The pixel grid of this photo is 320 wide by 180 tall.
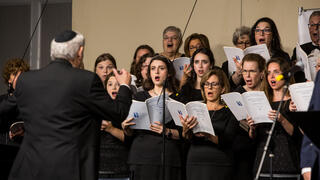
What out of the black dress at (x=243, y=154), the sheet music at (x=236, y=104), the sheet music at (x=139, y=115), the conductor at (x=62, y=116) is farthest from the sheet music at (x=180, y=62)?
the conductor at (x=62, y=116)

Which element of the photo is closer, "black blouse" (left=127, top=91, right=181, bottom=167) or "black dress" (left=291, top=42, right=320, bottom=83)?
"black blouse" (left=127, top=91, right=181, bottom=167)

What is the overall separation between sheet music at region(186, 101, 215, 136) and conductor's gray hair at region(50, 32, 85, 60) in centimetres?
149

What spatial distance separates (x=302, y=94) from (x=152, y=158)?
1414mm

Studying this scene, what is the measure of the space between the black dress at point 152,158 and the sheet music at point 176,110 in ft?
0.68

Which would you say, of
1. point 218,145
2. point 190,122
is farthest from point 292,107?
point 190,122

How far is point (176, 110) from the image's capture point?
4.89 meters

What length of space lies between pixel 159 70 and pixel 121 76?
5.14ft

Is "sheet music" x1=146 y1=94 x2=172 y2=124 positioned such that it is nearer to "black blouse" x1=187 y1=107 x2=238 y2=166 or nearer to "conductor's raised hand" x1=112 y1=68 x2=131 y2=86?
"black blouse" x1=187 y1=107 x2=238 y2=166

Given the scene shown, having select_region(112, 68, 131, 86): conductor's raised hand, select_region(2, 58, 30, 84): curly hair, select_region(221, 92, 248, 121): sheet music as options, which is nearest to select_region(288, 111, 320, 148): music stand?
select_region(112, 68, 131, 86): conductor's raised hand

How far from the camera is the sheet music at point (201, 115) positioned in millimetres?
4703

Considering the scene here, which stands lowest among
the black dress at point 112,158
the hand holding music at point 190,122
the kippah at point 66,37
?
the black dress at point 112,158

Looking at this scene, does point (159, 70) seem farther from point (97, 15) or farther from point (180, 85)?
point (97, 15)

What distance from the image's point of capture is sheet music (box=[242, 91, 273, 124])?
14.9ft

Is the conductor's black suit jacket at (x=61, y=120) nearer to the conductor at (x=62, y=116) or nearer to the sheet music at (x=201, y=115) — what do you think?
the conductor at (x=62, y=116)
